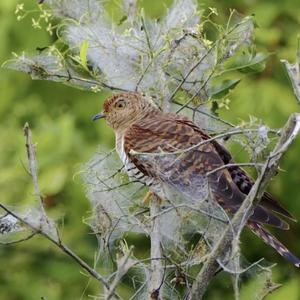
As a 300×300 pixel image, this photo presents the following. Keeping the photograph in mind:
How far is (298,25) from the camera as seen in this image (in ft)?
22.6

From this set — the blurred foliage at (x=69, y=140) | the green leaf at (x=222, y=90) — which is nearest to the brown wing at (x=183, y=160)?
the green leaf at (x=222, y=90)

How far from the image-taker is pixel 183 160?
3.85 metres

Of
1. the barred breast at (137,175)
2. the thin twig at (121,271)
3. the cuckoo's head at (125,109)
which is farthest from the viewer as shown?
the cuckoo's head at (125,109)

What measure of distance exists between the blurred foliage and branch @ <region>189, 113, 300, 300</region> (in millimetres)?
A: 2782

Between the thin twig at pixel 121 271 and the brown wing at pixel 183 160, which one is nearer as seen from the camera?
the thin twig at pixel 121 271

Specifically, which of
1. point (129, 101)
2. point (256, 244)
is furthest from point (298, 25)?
point (129, 101)

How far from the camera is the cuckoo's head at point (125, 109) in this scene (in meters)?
4.17

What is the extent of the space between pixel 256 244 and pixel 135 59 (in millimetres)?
2870

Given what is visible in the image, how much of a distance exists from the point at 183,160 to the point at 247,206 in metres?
0.76

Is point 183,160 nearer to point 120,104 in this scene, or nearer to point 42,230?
point 120,104

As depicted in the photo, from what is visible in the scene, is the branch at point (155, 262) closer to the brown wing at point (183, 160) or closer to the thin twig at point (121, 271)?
the brown wing at point (183, 160)

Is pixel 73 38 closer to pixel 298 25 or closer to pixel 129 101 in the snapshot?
pixel 129 101

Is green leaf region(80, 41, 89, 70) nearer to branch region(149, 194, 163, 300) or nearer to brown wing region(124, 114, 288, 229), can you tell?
brown wing region(124, 114, 288, 229)

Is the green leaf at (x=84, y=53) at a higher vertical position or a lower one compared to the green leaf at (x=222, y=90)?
higher
